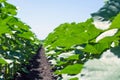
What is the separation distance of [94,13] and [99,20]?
0.03 metres

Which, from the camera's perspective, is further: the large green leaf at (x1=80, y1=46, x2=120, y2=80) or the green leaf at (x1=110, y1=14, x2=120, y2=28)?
the green leaf at (x1=110, y1=14, x2=120, y2=28)

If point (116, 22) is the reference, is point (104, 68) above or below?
below

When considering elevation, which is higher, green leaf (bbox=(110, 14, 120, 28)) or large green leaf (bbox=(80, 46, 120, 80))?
green leaf (bbox=(110, 14, 120, 28))

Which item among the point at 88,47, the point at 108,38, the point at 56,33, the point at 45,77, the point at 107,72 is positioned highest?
the point at 45,77

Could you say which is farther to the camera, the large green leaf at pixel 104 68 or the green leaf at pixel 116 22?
the green leaf at pixel 116 22

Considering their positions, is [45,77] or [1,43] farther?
[45,77]

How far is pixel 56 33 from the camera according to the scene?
157 inches

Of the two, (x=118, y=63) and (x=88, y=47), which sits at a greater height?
(x=88, y=47)

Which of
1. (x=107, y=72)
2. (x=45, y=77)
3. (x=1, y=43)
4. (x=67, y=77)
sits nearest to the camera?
(x=107, y=72)

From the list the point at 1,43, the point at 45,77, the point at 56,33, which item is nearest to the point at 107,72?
the point at 56,33

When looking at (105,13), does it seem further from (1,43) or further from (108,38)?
(1,43)

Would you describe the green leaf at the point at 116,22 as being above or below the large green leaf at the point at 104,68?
above

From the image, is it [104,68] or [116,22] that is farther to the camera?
[116,22]

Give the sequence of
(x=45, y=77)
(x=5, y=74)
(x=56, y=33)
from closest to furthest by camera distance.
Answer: (x=56, y=33) < (x=5, y=74) < (x=45, y=77)
